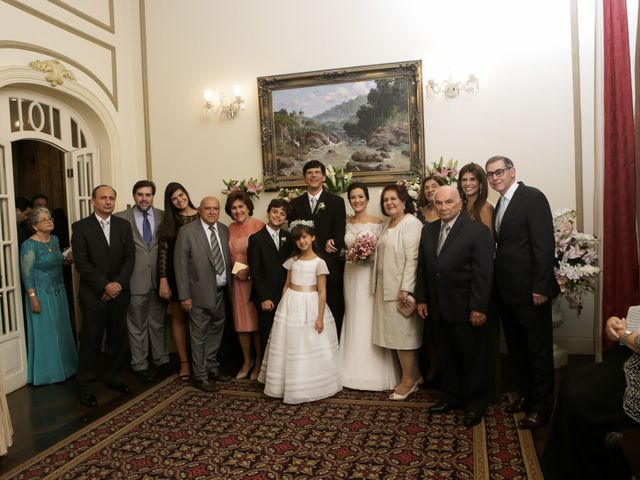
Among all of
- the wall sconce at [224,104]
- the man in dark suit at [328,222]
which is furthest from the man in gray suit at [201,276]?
the wall sconce at [224,104]

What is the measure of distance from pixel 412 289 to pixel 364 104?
253 cm

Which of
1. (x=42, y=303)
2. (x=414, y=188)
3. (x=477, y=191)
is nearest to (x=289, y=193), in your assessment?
(x=414, y=188)

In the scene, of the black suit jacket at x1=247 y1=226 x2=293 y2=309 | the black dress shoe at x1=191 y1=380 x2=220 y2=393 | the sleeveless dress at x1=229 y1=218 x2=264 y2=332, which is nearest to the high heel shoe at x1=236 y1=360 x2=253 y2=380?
the black dress shoe at x1=191 y1=380 x2=220 y2=393

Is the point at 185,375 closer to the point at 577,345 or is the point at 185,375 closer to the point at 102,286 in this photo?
the point at 102,286

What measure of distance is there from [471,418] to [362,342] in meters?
1.17

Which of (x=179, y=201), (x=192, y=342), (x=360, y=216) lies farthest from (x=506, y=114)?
(x=192, y=342)

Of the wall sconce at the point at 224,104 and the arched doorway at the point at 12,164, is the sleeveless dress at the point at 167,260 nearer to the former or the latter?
the arched doorway at the point at 12,164

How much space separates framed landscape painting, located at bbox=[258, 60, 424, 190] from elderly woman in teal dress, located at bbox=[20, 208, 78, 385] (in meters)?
2.37

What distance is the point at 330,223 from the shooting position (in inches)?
189

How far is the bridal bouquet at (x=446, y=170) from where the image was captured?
5195mm

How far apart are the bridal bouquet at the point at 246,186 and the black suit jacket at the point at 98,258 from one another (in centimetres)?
151

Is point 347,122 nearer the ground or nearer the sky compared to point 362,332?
nearer the sky

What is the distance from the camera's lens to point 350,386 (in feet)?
14.6

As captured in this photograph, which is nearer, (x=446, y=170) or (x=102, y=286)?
(x=102, y=286)
